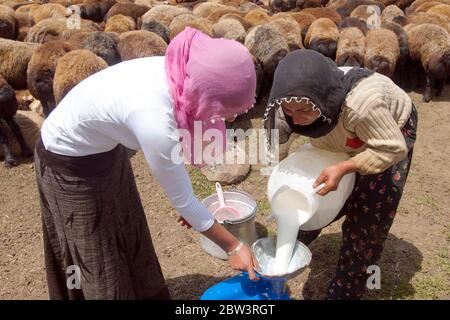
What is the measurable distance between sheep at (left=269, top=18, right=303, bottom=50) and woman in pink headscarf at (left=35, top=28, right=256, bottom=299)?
15.9 feet

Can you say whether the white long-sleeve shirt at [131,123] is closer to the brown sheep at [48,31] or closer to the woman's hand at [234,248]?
the woman's hand at [234,248]

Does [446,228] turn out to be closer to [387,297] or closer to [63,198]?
[387,297]

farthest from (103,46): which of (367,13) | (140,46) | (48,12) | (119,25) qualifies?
(367,13)

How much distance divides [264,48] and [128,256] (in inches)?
173

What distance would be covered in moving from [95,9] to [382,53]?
7.49 m

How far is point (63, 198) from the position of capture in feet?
6.46

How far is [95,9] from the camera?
35.2ft

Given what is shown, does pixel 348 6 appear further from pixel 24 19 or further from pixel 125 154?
pixel 125 154

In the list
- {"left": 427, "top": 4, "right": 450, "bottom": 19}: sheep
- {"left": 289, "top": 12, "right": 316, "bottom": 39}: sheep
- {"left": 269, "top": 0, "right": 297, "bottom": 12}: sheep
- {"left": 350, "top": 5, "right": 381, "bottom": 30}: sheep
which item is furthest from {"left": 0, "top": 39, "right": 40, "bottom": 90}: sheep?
{"left": 269, "top": 0, "right": 297, "bottom": 12}: sheep

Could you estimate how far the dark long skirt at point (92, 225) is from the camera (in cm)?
194

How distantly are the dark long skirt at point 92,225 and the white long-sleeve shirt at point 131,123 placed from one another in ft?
0.33

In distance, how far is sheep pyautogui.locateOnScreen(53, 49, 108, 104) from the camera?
479cm

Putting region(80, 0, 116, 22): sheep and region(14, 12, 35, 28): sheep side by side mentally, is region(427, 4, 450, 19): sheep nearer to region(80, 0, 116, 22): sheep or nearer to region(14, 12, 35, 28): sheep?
region(80, 0, 116, 22): sheep
